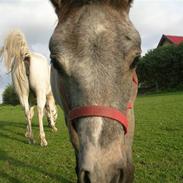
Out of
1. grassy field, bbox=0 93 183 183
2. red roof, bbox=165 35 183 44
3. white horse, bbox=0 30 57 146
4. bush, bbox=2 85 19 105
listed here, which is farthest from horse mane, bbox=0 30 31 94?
red roof, bbox=165 35 183 44

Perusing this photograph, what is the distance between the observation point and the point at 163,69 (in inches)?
1489

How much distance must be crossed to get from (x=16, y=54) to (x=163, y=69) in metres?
31.3

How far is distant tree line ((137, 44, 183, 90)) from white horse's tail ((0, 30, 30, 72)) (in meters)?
29.2

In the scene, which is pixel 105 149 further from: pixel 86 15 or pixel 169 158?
pixel 169 158

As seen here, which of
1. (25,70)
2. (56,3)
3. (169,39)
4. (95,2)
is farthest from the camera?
(169,39)

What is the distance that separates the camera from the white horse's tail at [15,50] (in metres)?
8.10

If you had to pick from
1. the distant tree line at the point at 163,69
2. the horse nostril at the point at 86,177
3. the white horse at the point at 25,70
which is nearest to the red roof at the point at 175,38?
the distant tree line at the point at 163,69

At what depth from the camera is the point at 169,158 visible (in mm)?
6168

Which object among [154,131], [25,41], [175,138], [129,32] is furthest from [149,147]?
[129,32]

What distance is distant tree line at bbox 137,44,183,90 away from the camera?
36625 mm

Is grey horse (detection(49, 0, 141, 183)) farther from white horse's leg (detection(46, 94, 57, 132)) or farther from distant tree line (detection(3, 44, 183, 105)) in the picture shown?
distant tree line (detection(3, 44, 183, 105))

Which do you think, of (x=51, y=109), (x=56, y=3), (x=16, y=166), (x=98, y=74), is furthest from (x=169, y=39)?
(x=98, y=74)

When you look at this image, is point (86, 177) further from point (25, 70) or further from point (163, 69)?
point (163, 69)

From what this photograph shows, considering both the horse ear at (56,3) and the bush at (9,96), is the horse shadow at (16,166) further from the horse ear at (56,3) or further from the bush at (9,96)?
the bush at (9,96)
